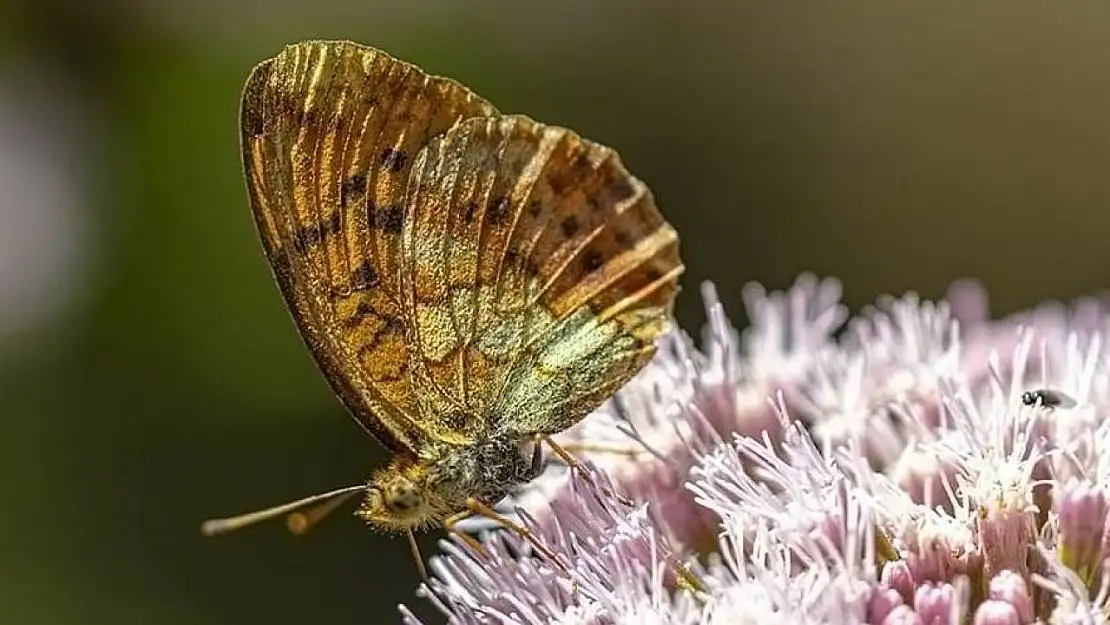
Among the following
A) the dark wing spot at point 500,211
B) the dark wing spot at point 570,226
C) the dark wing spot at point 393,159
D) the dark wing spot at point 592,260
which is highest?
the dark wing spot at point 393,159

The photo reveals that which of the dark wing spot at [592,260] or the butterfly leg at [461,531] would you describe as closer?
the butterfly leg at [461,531]

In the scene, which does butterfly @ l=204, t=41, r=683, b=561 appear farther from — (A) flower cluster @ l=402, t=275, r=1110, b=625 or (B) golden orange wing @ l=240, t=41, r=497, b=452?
(A) flower cluster @ l=402, t=275, r=1110, b=625

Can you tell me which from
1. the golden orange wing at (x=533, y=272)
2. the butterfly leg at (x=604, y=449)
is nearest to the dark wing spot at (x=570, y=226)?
the golden orange wing at (x=533, y=272)

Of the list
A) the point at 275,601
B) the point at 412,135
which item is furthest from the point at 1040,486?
the point at 275,601

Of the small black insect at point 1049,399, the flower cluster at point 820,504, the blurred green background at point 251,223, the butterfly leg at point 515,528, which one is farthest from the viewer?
the blurred green background at point 251,223

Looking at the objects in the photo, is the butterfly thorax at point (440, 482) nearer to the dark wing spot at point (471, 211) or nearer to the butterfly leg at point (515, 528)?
the butterfly leg at point (515, 528)

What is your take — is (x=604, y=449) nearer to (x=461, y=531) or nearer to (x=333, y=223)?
(x=461, y=531)

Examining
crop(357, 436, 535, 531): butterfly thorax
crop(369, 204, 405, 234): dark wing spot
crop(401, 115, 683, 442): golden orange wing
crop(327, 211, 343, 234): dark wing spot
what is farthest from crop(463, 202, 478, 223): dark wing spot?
crop(357, 436, 535, 531): butterfly thorax
